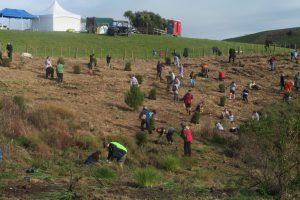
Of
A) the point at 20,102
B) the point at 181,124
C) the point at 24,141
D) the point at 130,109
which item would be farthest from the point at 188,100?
the point at 24,141

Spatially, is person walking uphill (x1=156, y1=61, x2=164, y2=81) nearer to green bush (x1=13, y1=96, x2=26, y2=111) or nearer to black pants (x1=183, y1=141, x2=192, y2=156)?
green bush (x1=13, y1=96, x2=26, y2=111)

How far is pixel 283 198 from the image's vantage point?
37.5ft

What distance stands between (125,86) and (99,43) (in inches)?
943

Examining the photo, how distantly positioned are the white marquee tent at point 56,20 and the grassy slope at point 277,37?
45.2 meters

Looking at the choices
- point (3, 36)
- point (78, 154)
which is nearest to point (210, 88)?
point (78, 154)

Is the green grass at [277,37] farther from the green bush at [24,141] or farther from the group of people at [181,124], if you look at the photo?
the green bush at [24,141]

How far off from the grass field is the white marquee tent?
3679 mm

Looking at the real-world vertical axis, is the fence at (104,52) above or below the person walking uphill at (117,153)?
above

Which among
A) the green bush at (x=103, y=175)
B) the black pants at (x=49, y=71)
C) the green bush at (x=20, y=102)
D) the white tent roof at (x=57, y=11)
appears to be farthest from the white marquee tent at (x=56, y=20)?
the green bush at (x=103, y=175)

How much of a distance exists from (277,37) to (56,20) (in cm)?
5690

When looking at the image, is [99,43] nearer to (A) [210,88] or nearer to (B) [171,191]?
(A) [210,88]

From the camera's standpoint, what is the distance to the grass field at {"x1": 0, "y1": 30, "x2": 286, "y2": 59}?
49.4m

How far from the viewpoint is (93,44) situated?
5641 centimetres

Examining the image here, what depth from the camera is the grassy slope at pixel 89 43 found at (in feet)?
166
